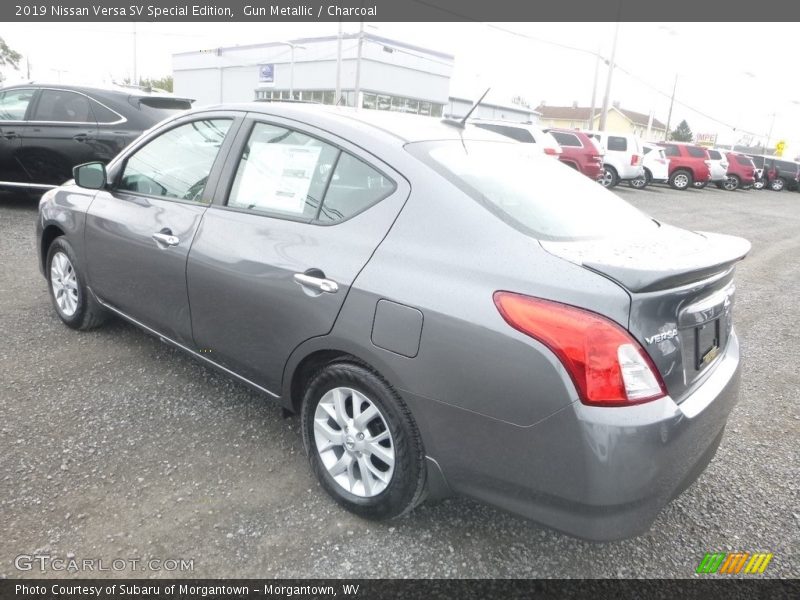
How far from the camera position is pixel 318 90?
44469mm

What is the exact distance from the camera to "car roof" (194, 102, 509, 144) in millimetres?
2607

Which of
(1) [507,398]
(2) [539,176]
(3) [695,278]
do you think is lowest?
(1) [507,398]

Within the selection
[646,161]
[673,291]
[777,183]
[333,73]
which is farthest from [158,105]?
[333,73]

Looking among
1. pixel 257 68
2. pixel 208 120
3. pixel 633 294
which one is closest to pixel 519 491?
pixel 633 294

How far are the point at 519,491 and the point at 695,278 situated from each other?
0.93 meters

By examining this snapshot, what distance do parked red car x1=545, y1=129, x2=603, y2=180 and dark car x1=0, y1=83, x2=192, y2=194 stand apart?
493 inches

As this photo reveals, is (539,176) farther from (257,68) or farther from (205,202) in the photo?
(257,68)

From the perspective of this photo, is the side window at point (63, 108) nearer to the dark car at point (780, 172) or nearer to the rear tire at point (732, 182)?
the rear tire at point (732, 182)

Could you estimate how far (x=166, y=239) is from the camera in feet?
10.1

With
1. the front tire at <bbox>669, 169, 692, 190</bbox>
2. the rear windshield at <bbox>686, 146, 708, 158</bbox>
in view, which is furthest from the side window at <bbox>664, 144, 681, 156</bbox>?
the front tire at <bbox>669, 169, 692, 190</bbox>

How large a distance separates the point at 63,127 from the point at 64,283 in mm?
4234

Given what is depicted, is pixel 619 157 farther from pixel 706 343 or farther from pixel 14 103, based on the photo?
pixel 706 343

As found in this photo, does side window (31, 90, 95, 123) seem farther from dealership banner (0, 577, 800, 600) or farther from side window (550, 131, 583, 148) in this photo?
side window (550, 131, 583, 148)

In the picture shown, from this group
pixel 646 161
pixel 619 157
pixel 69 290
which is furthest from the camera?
pixel 646 161
